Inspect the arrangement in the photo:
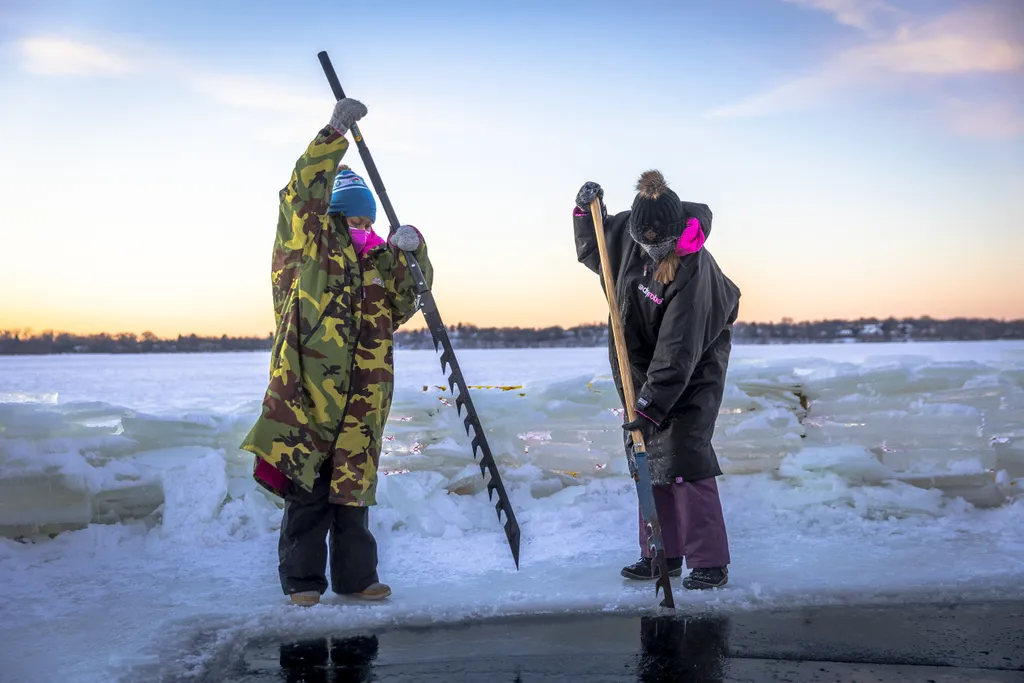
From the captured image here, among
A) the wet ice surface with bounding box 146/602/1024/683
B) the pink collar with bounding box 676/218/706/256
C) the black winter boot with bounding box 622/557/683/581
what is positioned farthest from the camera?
the black winter boot with bounding box 622/557/683/581

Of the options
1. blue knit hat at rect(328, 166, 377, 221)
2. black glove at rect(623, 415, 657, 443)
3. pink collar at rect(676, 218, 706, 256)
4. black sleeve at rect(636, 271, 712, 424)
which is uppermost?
blue knit hat at rect(328, 166, 377, 221)

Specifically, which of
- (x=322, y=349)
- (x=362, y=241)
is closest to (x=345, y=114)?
(x=362, y=241)

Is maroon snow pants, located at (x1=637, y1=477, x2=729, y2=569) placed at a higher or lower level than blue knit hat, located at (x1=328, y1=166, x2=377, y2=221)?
lower

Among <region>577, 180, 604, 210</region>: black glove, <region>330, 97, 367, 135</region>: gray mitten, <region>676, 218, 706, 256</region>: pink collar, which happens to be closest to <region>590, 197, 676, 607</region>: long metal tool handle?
<region>577, 180, 604, 210</region>: black glove

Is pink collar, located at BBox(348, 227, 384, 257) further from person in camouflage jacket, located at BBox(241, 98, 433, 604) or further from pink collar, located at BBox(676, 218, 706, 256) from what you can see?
pink collar, located at BBox(676, 218, 706, 256)

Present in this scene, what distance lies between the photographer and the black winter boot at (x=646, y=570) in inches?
161

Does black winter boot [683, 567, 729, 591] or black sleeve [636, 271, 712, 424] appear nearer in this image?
black sleeve [636, 271, 712, 424]

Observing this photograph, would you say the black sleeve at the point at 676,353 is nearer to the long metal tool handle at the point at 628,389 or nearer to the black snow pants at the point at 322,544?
the long metal tool handle at the point at 628,389

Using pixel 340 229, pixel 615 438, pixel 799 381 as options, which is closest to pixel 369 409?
pixel 340 229

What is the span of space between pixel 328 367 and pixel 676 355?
1447mm

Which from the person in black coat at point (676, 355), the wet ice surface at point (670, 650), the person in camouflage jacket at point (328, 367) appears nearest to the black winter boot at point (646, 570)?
the person in black coat at point (676, 355)

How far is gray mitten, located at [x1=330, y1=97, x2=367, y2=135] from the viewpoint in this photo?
364 centimetres

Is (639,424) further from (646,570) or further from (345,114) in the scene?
(345,114)

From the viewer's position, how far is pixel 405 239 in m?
3.84
